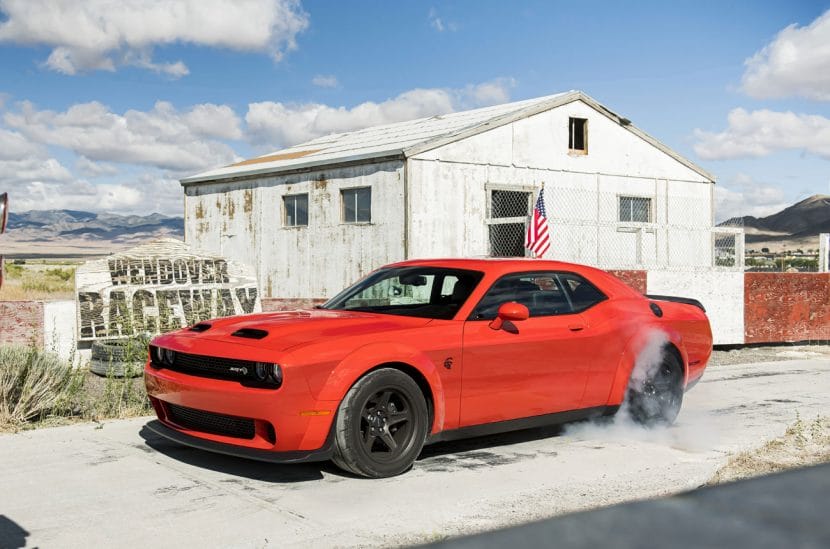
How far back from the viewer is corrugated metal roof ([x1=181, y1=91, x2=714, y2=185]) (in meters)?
17.5

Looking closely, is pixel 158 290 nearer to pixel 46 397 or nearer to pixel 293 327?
pixel 46 397

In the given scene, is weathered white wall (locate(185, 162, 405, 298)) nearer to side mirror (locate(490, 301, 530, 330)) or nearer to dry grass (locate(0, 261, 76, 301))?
dry grass (locate(0, 261, 76, 301))

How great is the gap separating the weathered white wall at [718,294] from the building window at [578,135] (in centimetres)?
532

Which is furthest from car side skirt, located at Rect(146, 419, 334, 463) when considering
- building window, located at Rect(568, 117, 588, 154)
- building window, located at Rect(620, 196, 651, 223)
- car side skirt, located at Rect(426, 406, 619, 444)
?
building window, located at Rect(620, 196, 651, 223)

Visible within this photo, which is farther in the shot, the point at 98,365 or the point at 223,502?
the point at 98,365

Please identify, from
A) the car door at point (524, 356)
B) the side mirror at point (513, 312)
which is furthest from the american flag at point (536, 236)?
the side mirror at point (513, 312)

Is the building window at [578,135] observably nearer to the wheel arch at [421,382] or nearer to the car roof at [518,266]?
the car roof at [518,266]

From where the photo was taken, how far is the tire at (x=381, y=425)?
17.9ft

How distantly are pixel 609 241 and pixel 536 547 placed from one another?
19.2 meters

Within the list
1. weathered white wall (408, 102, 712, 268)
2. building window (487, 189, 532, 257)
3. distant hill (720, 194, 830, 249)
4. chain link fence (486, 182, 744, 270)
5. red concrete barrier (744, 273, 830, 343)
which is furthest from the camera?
distant hill (720, 194, 830, 249)

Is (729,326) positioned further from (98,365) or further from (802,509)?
(802,509)

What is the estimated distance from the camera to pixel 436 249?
56.5 ft

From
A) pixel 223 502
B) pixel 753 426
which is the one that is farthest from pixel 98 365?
pixel 753 426

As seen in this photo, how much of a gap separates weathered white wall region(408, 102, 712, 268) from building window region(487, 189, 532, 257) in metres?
0.41
